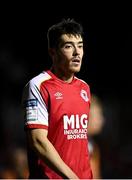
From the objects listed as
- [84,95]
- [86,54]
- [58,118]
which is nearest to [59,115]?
[58,118]

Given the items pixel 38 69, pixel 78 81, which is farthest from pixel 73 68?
pixel 38 69

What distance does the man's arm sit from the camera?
4805mm

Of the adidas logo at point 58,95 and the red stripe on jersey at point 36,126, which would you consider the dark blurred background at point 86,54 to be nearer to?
the adidas logo at point 58,95

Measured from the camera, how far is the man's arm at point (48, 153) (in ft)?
15.8

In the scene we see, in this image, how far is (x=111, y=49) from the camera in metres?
11.7

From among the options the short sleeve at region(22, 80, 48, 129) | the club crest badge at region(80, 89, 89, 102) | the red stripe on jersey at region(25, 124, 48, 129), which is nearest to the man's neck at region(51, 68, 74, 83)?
the club crest badge at region(80, 89, 89, 102)

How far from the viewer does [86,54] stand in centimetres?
1173

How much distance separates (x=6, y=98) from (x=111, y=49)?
1.90 meters

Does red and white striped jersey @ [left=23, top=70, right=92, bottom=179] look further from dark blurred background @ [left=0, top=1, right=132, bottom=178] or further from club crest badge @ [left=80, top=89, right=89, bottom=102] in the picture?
dark blurred background @ [left=0, top=1, right=132, bottom=178]

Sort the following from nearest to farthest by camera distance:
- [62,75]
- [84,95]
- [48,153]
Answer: [48,153], [62,75], [84,95]

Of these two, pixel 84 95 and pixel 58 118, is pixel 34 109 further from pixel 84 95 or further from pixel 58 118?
pixel 84 95

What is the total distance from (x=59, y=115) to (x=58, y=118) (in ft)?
0.07

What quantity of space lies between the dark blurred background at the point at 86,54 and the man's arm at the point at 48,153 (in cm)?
580

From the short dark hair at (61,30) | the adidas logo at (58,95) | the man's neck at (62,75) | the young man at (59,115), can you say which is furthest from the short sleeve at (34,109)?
the short dark hair at (61,30)
